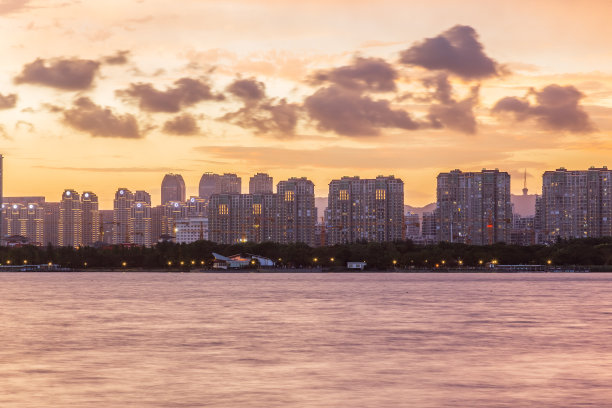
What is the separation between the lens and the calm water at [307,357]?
27891mm

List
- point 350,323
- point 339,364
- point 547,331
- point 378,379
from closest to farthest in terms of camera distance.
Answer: point 378,379, point 339,364, point 547,331, point 350,323

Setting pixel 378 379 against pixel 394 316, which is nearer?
pixel 378 379

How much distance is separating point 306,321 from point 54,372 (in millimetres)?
24022

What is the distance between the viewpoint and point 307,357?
37281 mm

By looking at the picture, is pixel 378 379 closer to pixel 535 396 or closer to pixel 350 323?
pixel 535 396

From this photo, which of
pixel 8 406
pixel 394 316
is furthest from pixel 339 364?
pixel 394 316

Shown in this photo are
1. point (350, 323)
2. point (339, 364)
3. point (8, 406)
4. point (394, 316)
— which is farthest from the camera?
point (394, 316)

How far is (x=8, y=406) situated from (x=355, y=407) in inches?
392

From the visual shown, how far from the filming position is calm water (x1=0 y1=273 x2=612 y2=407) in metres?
27.9

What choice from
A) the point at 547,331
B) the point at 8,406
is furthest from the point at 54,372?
the point at 547,331

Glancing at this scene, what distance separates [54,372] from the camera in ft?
109

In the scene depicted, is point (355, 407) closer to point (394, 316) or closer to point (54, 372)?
point (54, 372)

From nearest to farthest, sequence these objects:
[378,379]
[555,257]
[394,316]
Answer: [378,379] → [394,316] → [555,257]

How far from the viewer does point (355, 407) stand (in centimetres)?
2616
